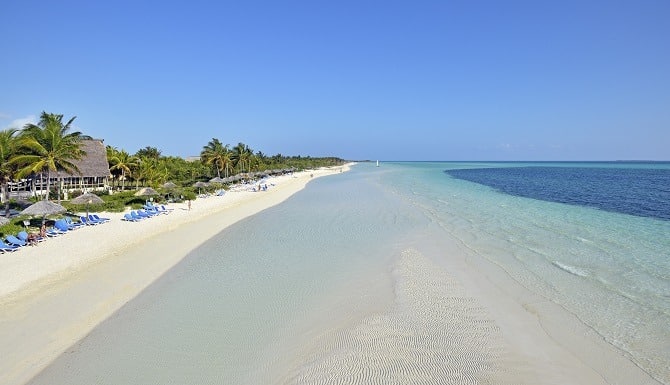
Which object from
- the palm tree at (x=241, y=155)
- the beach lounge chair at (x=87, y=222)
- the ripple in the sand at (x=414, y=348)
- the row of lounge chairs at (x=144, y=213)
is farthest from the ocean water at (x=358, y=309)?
the palm tree at (x=241, y=155)

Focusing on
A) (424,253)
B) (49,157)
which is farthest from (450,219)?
(49,157)

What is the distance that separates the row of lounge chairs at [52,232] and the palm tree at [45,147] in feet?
13.6

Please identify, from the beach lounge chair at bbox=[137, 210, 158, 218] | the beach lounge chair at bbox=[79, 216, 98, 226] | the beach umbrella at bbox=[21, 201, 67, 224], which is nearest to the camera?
the beach umbrella at bbox=[21, 201, 67, 224]

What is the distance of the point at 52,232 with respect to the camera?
13.9m

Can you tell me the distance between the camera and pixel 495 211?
22047 millimetres

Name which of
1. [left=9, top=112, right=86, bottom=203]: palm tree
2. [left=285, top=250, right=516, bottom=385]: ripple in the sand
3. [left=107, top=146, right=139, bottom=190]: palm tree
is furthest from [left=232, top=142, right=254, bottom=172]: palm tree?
[left=285, top=250, right=516, bottom=385]: ripple in the sand

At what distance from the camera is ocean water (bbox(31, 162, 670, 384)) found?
5.58 m

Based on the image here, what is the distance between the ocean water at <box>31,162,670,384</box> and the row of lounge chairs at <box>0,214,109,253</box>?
5340 mm

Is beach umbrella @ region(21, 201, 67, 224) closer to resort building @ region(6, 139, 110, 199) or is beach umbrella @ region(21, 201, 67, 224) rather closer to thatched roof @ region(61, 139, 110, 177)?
resort building @ region(6, 139, 110, 199)

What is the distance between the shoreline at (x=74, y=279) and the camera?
616cm

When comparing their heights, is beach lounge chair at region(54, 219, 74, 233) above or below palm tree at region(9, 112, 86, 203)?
below

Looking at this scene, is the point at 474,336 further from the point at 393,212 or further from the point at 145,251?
the point at 393,212

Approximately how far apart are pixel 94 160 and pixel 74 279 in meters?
24.2

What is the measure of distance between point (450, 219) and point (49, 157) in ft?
66.6
